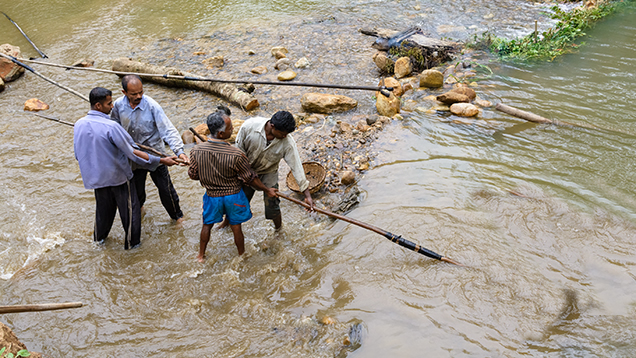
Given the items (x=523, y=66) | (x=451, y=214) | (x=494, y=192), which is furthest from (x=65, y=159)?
(x=523, y=66)

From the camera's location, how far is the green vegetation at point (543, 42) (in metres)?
8.19

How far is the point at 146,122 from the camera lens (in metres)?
3.91

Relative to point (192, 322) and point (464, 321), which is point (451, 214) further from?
point (192, 322)

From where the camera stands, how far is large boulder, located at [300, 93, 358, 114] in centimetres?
643

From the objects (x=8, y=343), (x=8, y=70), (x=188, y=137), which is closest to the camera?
(x=8, y=343)

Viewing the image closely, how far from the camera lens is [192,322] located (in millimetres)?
3285

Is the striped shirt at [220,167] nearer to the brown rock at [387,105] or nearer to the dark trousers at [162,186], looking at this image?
the dark trousers at [162,186]

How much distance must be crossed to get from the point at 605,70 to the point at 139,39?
1103 centimetres

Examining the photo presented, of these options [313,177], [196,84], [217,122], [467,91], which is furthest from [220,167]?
[467,91]

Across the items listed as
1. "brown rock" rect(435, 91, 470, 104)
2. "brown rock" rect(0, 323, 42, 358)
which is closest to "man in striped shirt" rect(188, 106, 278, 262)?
"brown rock" rect(0, 323, 42, 358)

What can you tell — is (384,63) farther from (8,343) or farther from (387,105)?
(8,343)

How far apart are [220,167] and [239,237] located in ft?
2.82

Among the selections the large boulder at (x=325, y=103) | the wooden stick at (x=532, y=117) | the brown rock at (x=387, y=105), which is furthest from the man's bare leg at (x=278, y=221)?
the wooden stick at (x=532, y=117)

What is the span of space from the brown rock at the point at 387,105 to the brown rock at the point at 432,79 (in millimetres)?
1030
